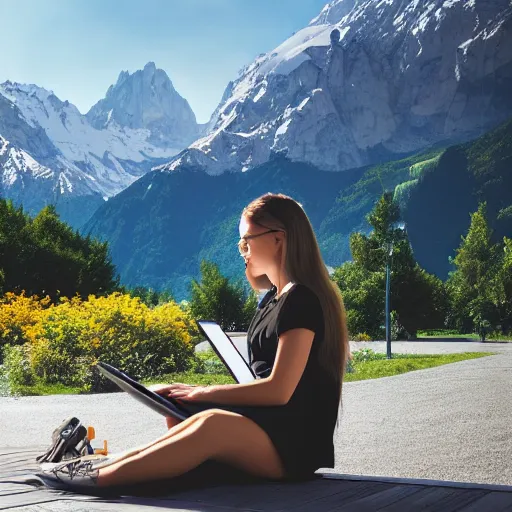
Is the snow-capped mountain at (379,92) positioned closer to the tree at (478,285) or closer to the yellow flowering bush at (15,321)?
the tree at (478,285)

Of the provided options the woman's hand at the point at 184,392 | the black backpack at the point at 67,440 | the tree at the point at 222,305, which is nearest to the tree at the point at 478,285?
the tree at the point at 222,305

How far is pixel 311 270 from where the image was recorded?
239cm

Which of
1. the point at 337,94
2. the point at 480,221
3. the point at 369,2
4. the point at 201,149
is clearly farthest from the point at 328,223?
the point at 480,221

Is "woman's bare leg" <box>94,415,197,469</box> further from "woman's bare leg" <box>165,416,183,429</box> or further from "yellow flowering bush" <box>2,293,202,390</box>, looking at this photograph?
"yellow flowering bush" <box>2,293,202,390</box>

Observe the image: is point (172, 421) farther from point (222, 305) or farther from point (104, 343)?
point (222, 305)

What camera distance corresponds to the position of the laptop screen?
8.51ft

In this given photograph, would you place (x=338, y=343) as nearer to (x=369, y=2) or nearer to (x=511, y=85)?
(x=511, y=85)

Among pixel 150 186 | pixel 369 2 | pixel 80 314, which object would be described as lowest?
pixel 80 314

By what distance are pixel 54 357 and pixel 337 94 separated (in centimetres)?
10298

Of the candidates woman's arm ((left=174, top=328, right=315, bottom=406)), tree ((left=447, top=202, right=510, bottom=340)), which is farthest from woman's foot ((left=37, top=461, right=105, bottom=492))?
tree ((left=447, top=202, right=510, bottom=340))

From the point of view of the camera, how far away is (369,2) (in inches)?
4491

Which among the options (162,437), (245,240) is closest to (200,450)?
(162,437)

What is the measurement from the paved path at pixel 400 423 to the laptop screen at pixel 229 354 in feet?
4.17

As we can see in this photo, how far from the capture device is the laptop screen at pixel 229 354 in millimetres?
2594
